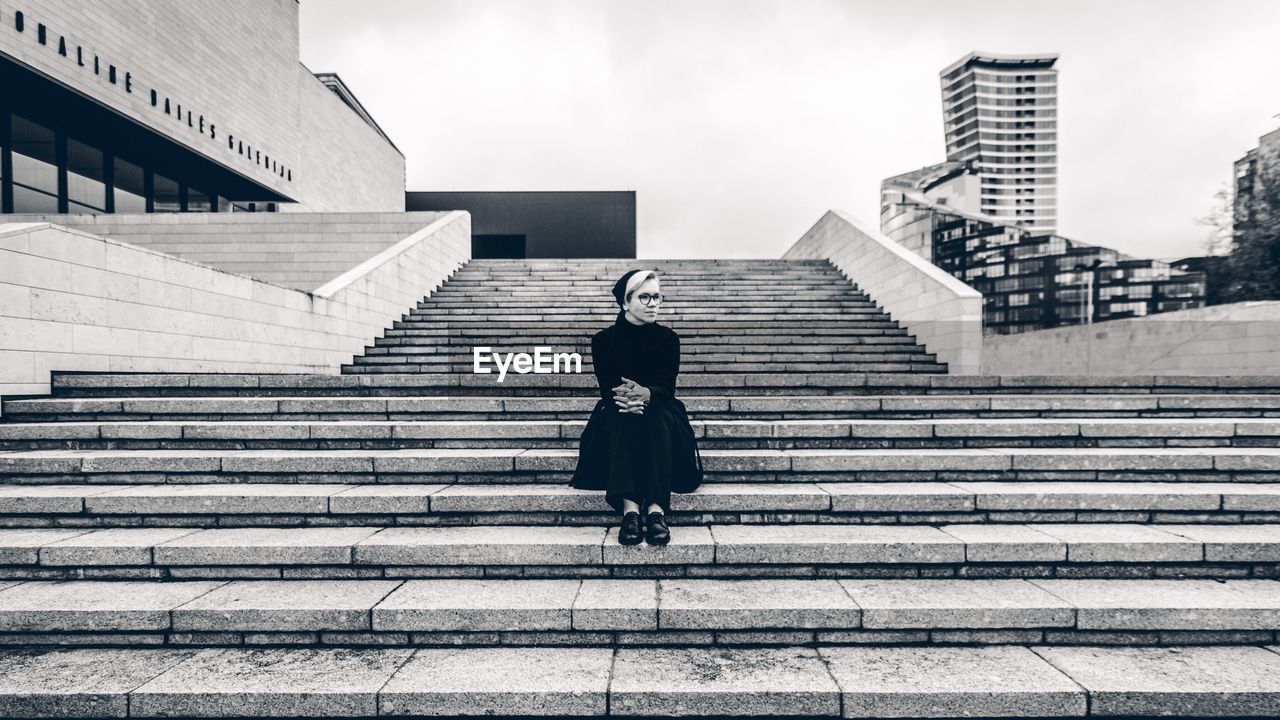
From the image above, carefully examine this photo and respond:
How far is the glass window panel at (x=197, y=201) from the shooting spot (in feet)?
60.2

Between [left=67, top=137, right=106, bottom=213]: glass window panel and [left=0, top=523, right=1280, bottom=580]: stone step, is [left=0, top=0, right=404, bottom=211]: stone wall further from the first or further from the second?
[left=0, top=523, right=1280, bottom=580]: stone step

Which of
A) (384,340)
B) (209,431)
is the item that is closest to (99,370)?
(209,431)

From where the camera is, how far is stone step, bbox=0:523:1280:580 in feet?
10.1

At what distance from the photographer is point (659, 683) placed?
2400 millimetres

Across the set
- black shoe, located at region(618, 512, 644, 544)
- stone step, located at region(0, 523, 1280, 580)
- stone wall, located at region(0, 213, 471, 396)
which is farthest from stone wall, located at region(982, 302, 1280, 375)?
stone wall, located at region(0, 213, 471, 396)

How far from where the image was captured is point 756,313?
368 inches

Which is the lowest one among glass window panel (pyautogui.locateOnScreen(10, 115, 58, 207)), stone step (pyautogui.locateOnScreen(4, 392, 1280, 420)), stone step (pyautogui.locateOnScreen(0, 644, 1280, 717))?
stone step (pyautogui.locateOnScreen(0, 644, 1280, 717))

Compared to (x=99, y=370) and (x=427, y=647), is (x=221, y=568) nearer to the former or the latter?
(x=427, y=647)

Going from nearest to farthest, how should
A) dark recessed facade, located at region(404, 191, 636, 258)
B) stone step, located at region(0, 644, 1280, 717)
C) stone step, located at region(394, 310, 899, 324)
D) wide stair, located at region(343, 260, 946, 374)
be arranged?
stone step, located at region(0, 644, 1280, 717)
wide stair, located at region(343, 260, 946, 374)
stone step, located at region(394, 310, 899, 324)
dark recessed facade, located at region(404, 191, 636, 258)

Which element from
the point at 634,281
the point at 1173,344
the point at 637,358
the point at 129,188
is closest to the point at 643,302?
the point at 634,281

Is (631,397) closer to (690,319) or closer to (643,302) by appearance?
(643,302)

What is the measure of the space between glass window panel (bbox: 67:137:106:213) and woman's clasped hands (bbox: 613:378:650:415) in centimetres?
1886

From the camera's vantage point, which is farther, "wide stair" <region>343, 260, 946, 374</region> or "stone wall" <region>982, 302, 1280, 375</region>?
"stone wall" <region>982, 302, 1280, 375</region>
